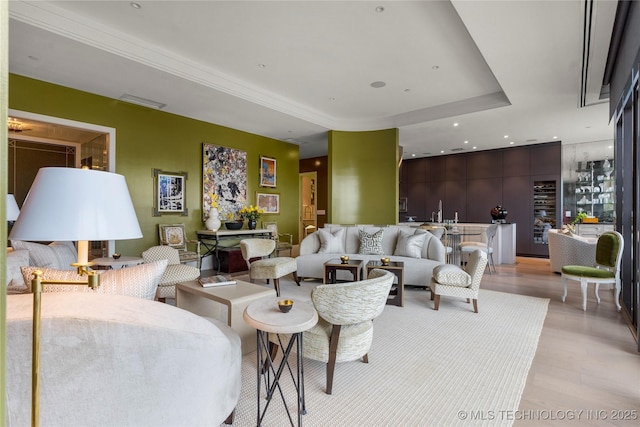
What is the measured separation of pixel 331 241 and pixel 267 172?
115 inches

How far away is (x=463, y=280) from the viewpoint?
365 centimetres

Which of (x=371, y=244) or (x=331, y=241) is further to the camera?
(x=331, y=241)

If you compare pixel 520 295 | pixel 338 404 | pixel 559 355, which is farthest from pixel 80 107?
pixel 520 295

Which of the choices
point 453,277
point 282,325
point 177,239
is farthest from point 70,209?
point 177,239

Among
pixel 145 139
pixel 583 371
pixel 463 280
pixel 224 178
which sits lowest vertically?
pixel 583 371

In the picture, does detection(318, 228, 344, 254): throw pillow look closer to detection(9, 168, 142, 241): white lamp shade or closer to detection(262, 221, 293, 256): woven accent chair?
detection(262, 221, 293, 256): woven accent chair

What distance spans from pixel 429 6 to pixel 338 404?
11.8 ft

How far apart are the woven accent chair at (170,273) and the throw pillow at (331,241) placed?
7.67 feet

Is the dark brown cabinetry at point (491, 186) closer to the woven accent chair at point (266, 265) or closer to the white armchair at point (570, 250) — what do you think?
the white armchair at point (570, 250)

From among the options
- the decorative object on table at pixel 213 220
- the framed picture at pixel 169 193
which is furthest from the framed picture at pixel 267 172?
A: the framed picture at pixel 169 193

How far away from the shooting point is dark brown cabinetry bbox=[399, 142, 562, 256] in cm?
823

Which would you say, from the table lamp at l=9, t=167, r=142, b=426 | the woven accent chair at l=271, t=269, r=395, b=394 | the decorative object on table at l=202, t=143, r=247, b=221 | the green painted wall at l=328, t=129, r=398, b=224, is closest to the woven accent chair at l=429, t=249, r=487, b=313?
the woven accent chair at l=271, t=269, r=395, b=394

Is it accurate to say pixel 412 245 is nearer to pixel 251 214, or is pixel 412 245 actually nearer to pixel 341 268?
pixel 341 268

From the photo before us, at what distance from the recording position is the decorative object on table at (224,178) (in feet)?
20.6
